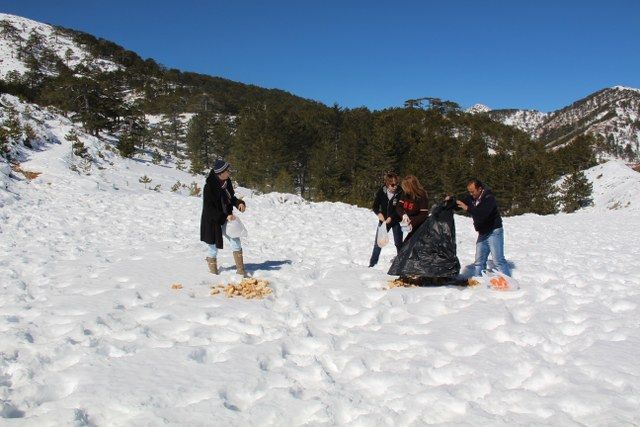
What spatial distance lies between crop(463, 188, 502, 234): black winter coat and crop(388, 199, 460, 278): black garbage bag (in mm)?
401

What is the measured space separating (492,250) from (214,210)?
4646mm

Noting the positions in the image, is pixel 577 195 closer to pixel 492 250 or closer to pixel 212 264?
pixel 492 250

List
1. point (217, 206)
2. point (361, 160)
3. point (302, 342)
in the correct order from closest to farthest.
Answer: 1. point (302, 342)
2. point (217, 206)
3. point (361, 160)

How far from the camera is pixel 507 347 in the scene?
15.7 feet

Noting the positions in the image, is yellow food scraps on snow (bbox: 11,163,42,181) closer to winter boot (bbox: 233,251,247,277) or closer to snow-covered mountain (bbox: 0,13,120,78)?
winter boot (bbox: 233,251,247,277)

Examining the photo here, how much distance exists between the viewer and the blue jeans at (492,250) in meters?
7.35

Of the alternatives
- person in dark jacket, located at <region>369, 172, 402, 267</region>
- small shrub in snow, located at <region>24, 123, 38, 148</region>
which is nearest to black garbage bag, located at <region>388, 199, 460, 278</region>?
person in dark jacket, located at <region>369, 172, 402, 267</region>

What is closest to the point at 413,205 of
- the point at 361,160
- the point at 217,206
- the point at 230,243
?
the point at 230,243

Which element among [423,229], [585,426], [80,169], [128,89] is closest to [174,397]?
[585,426]

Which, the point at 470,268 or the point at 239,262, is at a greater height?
the point at 239,262

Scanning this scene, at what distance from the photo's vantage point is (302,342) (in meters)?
5.04

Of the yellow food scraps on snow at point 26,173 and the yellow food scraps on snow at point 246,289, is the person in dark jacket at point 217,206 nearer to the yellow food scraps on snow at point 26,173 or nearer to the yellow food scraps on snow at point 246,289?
the yellow food scraps on snow at point 246,289

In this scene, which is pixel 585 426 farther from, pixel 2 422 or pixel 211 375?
pixel 2 422

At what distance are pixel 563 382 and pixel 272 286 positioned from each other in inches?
169
